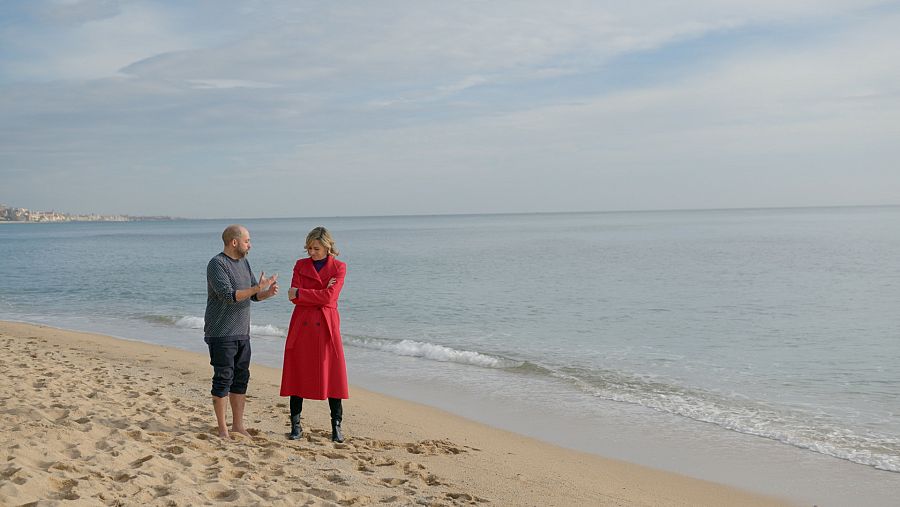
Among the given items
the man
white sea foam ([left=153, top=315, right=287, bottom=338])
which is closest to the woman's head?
the man

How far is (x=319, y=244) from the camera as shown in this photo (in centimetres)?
565

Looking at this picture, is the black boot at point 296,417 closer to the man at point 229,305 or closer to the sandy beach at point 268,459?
the sandy beach at point 268,459

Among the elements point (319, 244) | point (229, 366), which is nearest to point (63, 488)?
point (229, 366)

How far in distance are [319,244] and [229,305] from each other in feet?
2.83

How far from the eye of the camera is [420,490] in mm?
4875

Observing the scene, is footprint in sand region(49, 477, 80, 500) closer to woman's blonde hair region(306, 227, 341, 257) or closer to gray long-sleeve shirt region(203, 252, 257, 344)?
gray long-sleeve shirt region(203, 252, 257, 344)

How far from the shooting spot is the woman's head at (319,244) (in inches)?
223

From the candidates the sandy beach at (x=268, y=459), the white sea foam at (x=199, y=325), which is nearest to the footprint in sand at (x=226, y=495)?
the sandy beach at (x=268, y=459)

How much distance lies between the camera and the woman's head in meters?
5.66

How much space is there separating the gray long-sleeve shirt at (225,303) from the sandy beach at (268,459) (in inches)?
35.1

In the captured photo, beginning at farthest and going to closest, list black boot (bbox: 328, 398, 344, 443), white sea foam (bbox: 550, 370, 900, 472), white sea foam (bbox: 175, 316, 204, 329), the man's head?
white sea foam (bbox: 175, 316, 204, 329)
white sea foam (bbox: 550, 370, 900, 472)
black boot (bbox: 328, 398, 344, 443)
the man's head

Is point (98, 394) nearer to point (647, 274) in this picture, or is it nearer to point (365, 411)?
point (365, 411)

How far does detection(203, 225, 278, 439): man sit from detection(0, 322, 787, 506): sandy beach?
578mm

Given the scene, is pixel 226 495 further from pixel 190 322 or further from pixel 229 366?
pixel 190 322
